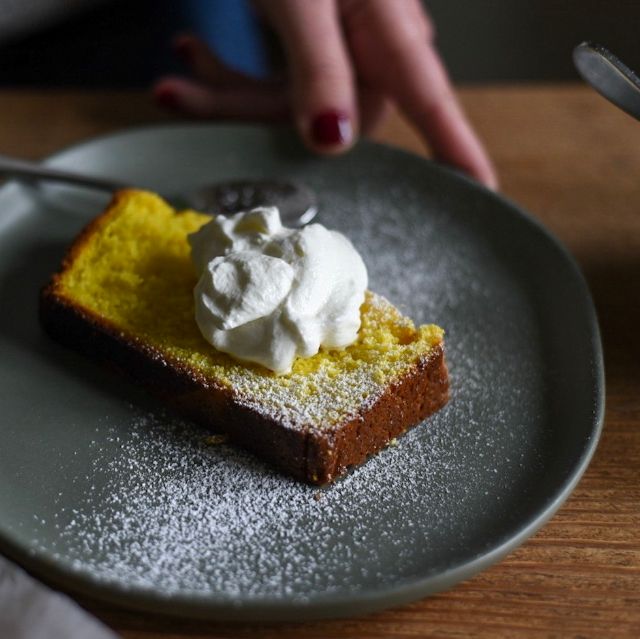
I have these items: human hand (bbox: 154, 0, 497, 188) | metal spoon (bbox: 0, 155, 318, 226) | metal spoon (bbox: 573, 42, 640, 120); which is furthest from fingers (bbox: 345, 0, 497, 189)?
metal spoon (bbox: 573, 42, 640, 120)

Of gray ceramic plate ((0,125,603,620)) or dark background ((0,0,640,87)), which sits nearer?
gray ceramic plate ((0,125,603,620))

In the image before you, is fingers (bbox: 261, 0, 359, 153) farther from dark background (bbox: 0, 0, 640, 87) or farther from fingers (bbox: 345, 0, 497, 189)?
dark background (bbox: 0, 0, 640, 87)

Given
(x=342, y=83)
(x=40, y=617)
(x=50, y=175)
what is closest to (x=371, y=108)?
(x=342, y=83)

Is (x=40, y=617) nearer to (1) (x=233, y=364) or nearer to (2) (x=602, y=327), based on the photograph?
(1) (x=233, y=364)

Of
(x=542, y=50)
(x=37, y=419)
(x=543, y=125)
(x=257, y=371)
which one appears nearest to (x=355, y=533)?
(x=257, y=371)

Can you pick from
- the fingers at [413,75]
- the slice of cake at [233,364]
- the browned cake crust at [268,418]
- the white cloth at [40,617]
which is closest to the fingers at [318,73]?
the fingers at [413,75]

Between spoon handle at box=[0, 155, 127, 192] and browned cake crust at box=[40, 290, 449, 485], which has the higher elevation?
spoon handle at box=[0, 155, 127, 192]

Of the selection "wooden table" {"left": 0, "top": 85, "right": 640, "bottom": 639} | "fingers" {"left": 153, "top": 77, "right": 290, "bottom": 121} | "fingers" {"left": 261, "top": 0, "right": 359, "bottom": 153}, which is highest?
"fingers" {"left": 261, "top": 0, "right": 359, "bottom": 153}
